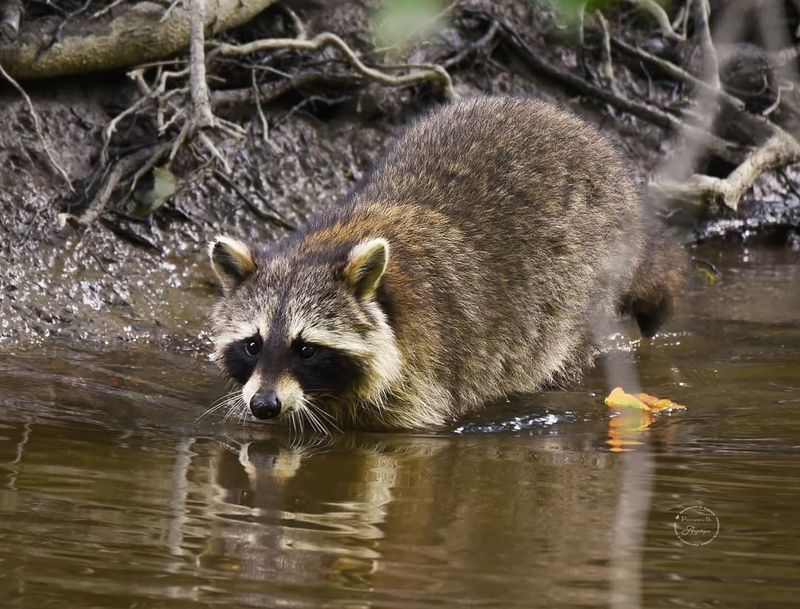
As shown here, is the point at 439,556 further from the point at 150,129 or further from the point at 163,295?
the point at 150,129

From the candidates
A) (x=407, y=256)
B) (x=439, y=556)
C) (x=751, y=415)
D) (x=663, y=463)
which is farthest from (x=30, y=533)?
(x=751, y=415)

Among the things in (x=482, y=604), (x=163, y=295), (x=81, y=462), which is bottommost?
(x=482, y=604)

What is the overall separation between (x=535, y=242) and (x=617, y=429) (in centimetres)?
123

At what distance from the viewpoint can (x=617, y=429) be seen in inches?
207

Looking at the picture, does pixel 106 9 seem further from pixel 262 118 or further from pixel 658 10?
pixel 658 10

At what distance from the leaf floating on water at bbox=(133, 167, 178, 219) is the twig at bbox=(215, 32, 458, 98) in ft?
2.73

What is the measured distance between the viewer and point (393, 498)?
4082mm

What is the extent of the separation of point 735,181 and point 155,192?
11.5 ft

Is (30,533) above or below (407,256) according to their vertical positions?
below

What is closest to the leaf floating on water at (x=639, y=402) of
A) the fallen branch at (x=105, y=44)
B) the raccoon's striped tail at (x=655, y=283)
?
the raccoon's striped tail at (x=655, y=283)

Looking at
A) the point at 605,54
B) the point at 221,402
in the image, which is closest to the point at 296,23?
the point at 605,54

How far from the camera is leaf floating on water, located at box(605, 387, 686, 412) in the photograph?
5566 millimetres

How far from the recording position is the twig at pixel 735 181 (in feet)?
25.8

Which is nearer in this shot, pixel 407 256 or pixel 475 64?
pixel 407 256
